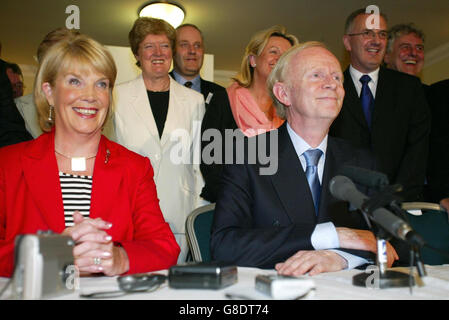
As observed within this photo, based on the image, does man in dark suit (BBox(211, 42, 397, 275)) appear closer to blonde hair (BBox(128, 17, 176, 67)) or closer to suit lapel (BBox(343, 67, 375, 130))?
suit lapel (BBox(343, 67, 375, 130))

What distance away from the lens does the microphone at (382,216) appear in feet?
3.40

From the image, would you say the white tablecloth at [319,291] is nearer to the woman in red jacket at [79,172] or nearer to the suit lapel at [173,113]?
the woman in red jacket at [79,172]

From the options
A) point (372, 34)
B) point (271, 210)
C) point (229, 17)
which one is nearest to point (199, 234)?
point (271, 210)

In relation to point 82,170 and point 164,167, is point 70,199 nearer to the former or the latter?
point 82,170

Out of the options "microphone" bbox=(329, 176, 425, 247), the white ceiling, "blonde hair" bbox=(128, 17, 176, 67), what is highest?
the white ceiling

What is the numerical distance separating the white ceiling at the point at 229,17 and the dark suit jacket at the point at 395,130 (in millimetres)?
3870

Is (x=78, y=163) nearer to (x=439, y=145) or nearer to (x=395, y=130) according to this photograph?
(x=395, y=130)

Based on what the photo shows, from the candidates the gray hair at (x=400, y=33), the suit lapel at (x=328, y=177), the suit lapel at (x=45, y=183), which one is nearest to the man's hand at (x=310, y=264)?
Result: the suit lapel at (x=328, y=177)

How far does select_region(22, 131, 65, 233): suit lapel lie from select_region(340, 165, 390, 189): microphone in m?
1.16

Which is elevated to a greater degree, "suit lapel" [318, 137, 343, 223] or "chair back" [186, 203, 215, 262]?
"suit lapel" [318, 137, 343, 223]

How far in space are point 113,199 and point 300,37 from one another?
683cm

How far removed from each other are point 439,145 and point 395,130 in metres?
0.40

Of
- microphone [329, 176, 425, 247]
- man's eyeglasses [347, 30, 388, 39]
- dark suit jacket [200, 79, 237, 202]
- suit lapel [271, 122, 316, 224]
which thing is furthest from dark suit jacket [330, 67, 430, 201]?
microphone [329, 176, 425, 247]

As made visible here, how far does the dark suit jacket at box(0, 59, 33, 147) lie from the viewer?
270 centimetres
